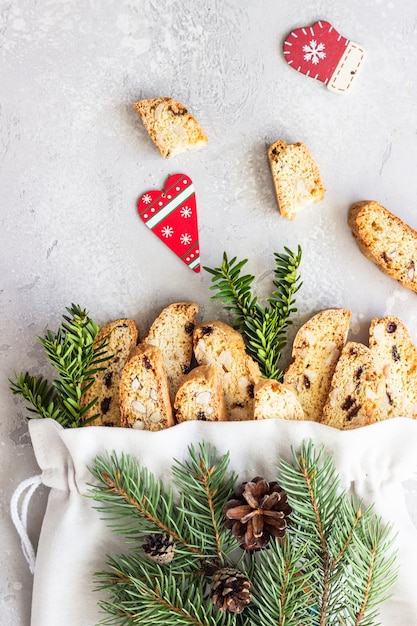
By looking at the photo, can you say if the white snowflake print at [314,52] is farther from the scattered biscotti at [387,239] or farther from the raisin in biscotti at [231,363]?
the raisin in biscotti at [231,363]

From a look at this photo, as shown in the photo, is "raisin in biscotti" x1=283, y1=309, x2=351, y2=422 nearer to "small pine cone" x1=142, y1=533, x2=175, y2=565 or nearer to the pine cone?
the pine cone

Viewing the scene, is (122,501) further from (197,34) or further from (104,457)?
(197,34)

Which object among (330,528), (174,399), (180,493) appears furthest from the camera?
(174,399)

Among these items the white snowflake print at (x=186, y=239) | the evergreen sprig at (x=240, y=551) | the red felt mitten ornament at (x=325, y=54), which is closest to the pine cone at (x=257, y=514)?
the evergreen sprig at (x=240, y=551)

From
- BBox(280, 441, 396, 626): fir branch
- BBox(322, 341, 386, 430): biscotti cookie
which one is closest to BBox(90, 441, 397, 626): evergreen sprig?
BBox(280, 441, 396, 626): fir branch

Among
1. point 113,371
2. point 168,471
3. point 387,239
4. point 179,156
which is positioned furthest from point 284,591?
point 179,156

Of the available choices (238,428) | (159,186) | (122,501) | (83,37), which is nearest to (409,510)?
(238,428)

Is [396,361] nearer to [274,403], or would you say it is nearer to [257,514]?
[274,403]
